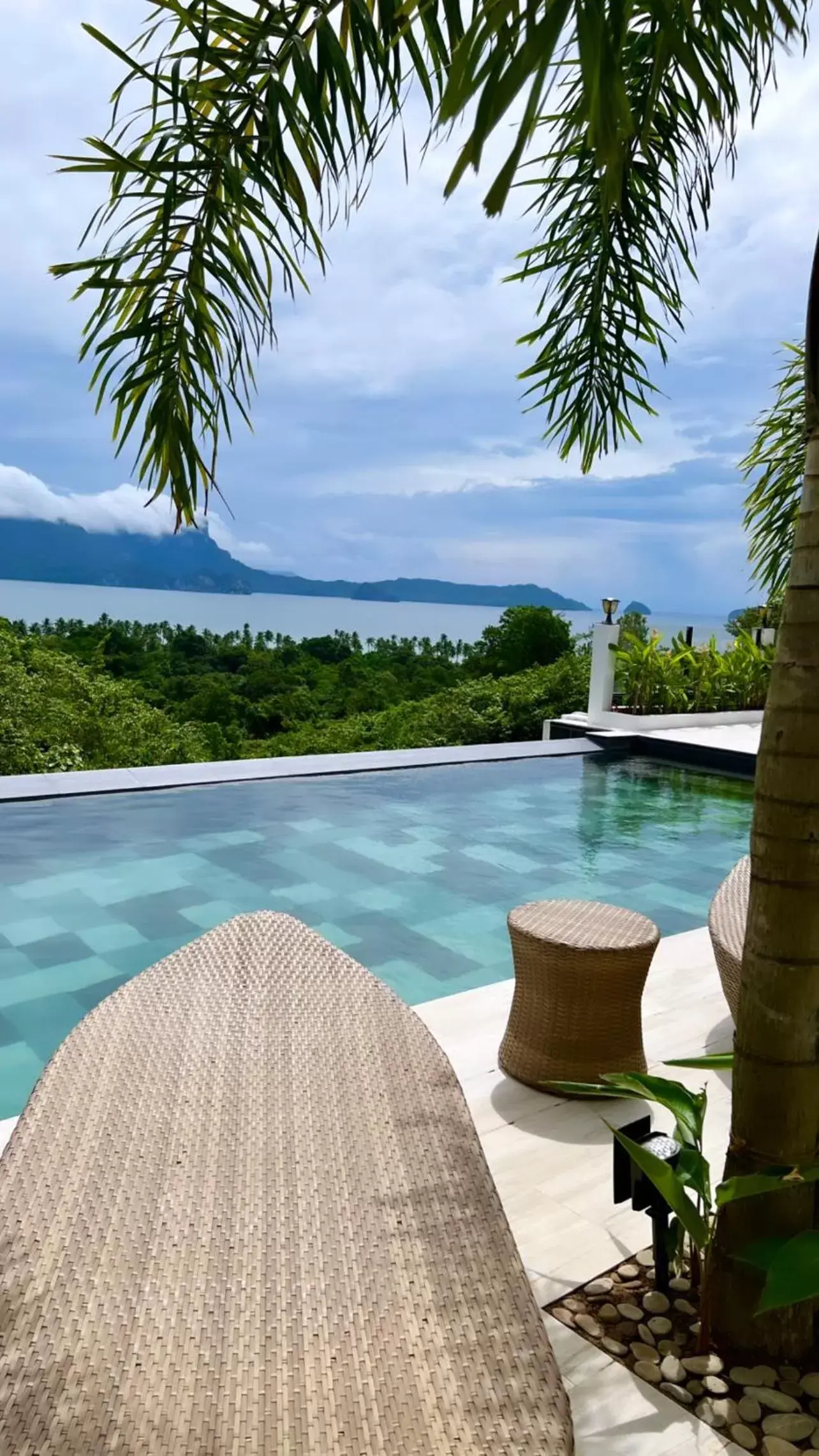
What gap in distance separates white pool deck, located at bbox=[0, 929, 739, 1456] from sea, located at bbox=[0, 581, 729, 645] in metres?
12.1

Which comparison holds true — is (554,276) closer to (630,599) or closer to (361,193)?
(361,193)

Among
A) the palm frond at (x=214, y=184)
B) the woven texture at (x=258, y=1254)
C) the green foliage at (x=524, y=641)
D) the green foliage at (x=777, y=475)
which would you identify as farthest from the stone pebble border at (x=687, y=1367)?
the green foliage at (x=524, y=641)

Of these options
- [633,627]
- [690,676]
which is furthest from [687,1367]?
[633,627]

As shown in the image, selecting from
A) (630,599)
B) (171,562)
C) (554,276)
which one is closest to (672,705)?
(630,599)

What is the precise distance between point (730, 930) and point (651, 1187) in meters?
1.18

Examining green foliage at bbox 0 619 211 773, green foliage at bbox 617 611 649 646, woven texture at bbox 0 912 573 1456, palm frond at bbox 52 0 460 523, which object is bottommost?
green foliage at bbox 0 619 211 773

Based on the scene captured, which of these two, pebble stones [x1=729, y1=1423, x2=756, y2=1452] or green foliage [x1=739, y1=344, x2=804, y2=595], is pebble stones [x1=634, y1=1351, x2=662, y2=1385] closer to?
pebble stones [x1=729, y1=1423, x2=756, y2=1452]

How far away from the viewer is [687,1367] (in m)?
1.49

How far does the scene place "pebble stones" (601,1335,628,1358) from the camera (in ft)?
5.04

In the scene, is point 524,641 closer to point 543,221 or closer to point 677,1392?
point 543,221

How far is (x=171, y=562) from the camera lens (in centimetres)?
2911

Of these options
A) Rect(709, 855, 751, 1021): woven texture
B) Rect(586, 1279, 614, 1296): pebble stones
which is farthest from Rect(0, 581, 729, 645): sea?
Rect(586, 1279, 614, 1296): pebble stones

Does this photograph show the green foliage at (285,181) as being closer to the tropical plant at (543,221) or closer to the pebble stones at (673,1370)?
the tropical plant at (543,221)

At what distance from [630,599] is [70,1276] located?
1078cm
